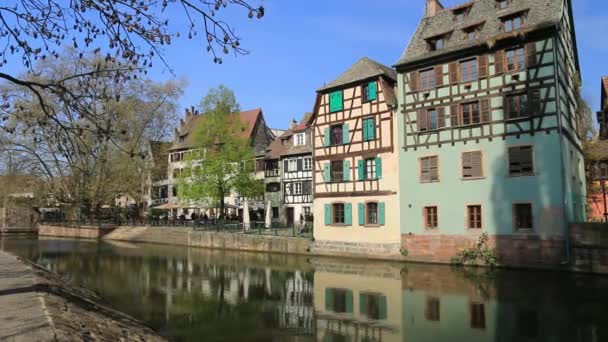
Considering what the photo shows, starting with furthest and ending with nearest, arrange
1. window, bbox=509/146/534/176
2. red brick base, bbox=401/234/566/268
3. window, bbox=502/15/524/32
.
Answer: window, bbox=502/15/524/32, window, bbox=509/146/534/176, red brick base, bbox=401/234/566/268

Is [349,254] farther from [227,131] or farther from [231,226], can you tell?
[227,131]

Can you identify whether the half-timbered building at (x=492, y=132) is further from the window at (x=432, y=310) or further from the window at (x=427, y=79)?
the window at (x=432, y=310)

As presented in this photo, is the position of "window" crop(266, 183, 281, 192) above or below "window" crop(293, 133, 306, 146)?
below

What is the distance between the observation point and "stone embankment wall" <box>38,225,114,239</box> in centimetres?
4797

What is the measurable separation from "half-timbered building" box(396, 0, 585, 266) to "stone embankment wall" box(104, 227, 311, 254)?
7791 millimetres

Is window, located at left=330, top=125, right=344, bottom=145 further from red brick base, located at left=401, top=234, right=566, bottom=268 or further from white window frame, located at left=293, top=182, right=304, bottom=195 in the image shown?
white window frame, located at left=293, top=182, right=304, bottom=195

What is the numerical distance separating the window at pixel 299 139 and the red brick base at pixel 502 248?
1933cm

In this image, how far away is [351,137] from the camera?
28.1 m

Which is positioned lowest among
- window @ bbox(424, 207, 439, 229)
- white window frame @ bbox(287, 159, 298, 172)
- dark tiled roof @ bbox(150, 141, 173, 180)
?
window @ bbox(424, 207, 439, 229)

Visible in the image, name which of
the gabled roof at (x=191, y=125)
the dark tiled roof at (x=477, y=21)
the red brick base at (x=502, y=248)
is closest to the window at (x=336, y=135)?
the dark tiled roof at (x=477, y=21)

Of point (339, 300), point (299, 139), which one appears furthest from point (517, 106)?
point (299, 139)

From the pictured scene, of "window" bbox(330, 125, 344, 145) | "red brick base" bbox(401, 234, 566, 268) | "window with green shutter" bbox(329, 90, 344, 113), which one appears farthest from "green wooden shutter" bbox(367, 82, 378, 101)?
"red brick base" bbox(401, 234, 566, 268)

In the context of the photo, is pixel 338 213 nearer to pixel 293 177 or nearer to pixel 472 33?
pixel 472 33

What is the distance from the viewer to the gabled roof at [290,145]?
42.2m
